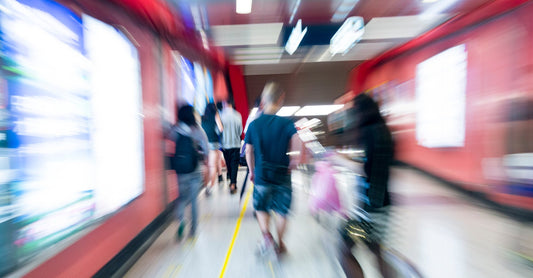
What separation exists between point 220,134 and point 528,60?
4.34 metres

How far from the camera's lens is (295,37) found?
4.78 m

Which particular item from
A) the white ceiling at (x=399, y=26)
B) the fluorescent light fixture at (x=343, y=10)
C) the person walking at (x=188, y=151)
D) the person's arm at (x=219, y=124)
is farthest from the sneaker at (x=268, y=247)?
the white ceiling at (x=399, y=26)

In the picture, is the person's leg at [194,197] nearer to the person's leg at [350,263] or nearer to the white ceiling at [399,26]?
the person's leg at [350,263]

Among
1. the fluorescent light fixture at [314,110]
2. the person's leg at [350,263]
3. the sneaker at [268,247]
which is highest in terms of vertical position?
the fluorescent light fixture at [314,110]

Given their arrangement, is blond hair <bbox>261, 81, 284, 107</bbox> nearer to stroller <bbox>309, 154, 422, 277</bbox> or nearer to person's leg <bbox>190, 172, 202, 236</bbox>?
stroller <bbox>309, 154, 422, 277</bbox>

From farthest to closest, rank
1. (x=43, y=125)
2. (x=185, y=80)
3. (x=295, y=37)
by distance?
(x=295, y=37) → (x=185, y=80) → (x=43, y=125)

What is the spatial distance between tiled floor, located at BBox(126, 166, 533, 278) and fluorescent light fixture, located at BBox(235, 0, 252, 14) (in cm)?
289

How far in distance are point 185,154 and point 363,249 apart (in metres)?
1.74

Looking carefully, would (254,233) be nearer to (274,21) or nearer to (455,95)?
(274,21)

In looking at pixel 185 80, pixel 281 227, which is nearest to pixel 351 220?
pixel 281 227

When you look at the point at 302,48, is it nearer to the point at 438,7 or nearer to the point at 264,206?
the point at 438,7

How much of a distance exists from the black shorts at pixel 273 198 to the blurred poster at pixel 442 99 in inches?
145

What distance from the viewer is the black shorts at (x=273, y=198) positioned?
7.17ft

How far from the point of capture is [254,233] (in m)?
2.82
